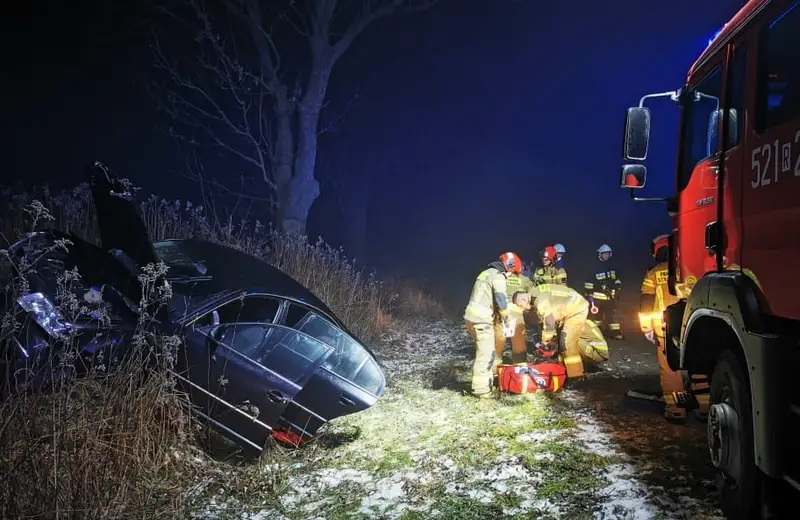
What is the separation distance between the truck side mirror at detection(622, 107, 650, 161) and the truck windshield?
31 centimetres

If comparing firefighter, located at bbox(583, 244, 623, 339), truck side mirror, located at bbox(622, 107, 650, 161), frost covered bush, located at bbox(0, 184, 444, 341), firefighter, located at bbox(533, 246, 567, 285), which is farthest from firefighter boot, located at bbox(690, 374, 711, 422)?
frost covered bush, located at bbox(0, 184, 444, 341)

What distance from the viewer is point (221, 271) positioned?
4.66m

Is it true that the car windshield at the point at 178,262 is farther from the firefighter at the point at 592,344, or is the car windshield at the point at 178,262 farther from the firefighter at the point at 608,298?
the firefighter at the point at 608,298

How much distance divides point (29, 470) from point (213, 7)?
10.3 meters

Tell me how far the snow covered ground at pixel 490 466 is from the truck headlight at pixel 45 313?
1.46 metres

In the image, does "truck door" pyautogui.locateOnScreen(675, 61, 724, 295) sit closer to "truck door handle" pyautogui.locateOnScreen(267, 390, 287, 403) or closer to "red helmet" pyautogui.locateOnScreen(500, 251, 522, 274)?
"red helmet" pyautogui.locateOnScreen(500, 251, 522, 274)

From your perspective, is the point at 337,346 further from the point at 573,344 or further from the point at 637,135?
the point at 573,344

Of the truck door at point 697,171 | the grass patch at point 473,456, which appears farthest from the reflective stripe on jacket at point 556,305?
the truck door at point 697,171

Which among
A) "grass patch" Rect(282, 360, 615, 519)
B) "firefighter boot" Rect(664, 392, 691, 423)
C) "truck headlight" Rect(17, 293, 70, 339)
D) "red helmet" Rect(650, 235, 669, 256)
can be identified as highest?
"red helmet" Rect(650, 235, 669, 256)

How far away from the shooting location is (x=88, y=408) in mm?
3113

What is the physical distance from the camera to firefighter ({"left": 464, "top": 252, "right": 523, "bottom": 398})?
570 centimetres

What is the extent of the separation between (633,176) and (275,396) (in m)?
2.94

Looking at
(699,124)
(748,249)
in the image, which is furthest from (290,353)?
(699,124)

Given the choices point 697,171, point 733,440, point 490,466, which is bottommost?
point 490,466
